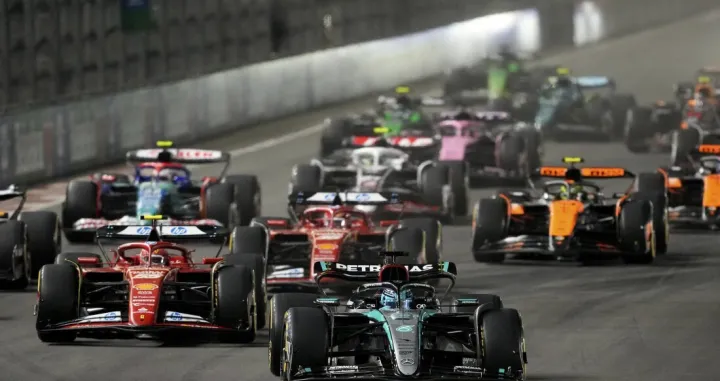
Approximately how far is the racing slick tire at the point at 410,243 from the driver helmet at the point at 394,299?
592cm

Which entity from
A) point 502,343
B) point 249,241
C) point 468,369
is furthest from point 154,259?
point 502,343

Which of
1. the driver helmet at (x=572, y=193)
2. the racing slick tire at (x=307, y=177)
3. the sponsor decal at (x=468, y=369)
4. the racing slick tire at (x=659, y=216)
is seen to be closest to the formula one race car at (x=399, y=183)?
the racing slick tire at (x=307, y=177)

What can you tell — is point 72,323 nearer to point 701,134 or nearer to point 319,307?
point 319,307

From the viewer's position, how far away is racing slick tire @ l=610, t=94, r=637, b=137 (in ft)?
152

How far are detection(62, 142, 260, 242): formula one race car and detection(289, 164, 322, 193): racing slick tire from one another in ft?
4.58

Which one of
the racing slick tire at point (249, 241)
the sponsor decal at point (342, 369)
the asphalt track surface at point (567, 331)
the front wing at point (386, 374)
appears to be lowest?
the asphalt track surface at point (567, 331)

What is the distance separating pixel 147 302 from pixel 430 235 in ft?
18.9

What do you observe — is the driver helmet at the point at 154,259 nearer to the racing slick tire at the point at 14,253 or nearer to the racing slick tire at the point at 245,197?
the racing slick tire at the point at 14,253

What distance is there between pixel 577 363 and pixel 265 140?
26278 millimetres

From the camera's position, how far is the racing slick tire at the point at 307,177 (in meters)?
31.0

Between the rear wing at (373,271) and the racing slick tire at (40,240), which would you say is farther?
the racing slick tire at (40,240)

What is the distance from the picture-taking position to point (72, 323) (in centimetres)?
1973

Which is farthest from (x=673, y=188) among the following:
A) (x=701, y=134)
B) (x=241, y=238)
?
(x=241, y=238)

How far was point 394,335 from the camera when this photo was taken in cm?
1683
